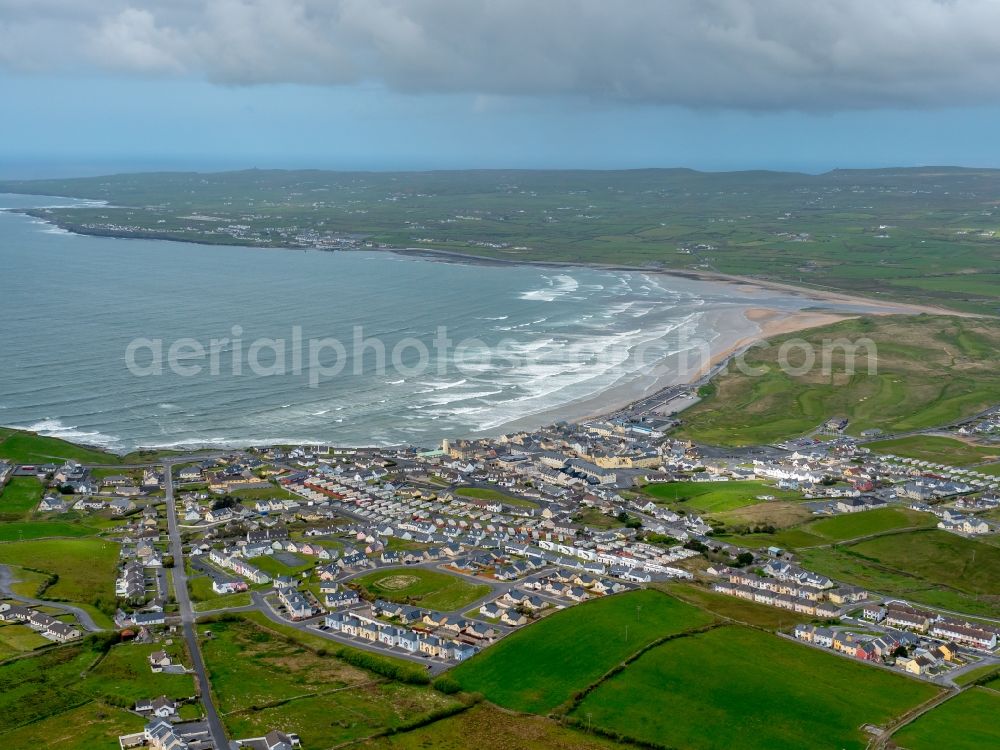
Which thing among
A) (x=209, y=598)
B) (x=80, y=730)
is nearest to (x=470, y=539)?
(x=209, y=598)

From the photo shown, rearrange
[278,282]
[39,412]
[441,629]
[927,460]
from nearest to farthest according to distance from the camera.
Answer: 1. [441,629]
2. [927,460]
3. [39,412]
4. [278,282]

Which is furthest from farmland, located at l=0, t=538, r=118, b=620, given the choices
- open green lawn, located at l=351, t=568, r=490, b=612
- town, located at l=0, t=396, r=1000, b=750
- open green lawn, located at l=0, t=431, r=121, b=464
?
open green lawn, located at l=0, t=431, r=121, b=464

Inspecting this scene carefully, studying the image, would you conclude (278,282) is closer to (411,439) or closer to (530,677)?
(411,439)

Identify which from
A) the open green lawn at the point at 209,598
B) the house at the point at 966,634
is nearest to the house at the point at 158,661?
the open green lawn at the point at 209,598

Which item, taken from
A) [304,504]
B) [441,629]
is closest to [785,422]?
[304,504]

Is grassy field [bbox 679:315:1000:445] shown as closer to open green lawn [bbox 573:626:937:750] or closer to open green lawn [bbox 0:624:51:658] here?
open green lawn [bbox 573:626:937:750]

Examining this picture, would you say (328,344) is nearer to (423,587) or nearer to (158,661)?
(423,587)
